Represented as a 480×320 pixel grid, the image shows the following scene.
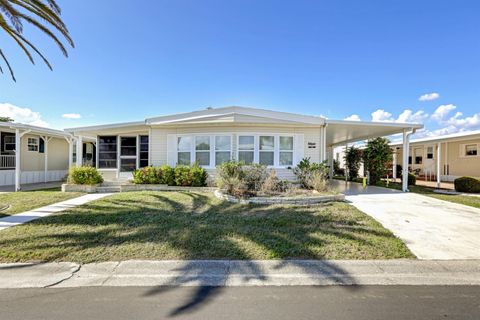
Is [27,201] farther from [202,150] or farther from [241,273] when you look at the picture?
[241,273]

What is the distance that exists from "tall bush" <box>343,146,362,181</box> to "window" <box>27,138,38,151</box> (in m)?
21.1

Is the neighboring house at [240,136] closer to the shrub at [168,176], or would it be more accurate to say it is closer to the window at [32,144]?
the shrub at [168,176]

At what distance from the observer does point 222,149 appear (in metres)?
11.0

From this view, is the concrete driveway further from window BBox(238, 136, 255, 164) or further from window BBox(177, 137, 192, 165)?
window BBox(177, 137, 192, 165)

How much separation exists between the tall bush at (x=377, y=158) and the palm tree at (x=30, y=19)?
15536mm

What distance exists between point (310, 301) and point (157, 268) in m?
2.26

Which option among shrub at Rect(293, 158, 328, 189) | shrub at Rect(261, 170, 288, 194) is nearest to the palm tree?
shrub at Rect(261, 170, 288, 194)

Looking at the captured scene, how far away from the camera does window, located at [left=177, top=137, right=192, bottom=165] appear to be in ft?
37.5

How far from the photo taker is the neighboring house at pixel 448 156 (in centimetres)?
1371

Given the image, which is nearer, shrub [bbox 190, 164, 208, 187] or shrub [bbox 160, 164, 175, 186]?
shrub [bbox 190, 164, 208, 187]

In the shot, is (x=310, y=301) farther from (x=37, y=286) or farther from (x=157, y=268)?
(x=37, y=286)

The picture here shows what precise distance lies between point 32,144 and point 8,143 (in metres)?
1.12

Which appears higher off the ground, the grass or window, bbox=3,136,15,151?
window, bbox=3,136,15,151

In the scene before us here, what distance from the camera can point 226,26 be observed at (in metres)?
11.3
